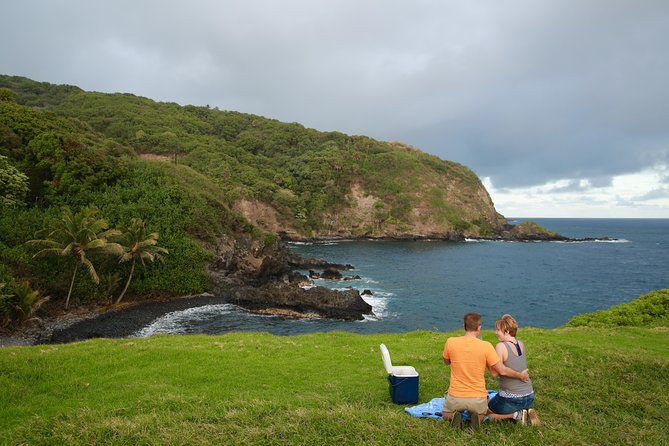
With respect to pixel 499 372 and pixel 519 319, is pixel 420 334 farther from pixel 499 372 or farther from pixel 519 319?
pixel 519 319

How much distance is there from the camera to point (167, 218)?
45.4 m

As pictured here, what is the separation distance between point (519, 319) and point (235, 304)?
95.6 feet

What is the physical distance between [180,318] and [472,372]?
31664 millimetres

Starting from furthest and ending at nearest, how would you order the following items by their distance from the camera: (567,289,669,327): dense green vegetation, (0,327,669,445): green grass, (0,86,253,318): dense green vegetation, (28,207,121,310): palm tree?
(0,86,253,318): dense green vegetation
(28,207,121,310): palm tree
(567,289,669,327): dense green vegetation
(0,327,669,445): green grass

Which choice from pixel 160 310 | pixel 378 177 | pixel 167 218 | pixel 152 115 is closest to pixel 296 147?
pixel 378 177

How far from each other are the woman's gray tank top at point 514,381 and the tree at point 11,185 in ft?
141

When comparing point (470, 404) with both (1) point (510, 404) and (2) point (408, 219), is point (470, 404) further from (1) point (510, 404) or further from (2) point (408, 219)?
(2) point (408, 219)

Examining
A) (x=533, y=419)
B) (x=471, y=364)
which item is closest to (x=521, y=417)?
(x=533, y=419)

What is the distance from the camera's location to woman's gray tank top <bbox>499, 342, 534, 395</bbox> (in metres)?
7.25

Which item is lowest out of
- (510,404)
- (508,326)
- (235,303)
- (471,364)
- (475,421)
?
(235,303)

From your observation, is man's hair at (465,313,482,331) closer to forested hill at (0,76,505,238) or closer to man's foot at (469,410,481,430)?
man's foot at (469,410,481,430)

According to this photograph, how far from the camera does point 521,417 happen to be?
24.0ft

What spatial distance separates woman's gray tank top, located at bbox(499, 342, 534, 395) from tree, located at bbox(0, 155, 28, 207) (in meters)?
43.1

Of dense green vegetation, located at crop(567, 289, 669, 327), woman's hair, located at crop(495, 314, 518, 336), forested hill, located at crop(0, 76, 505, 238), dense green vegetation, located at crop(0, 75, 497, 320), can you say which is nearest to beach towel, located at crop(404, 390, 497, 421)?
woman's hair, located at crop(495, 314, 518, 336)
